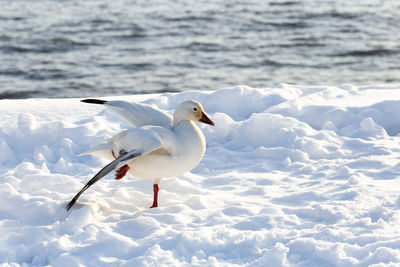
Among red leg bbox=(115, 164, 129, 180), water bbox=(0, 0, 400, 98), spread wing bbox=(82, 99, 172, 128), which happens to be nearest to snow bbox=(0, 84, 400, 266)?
red leg bbox=(115, 164, 129, 180)

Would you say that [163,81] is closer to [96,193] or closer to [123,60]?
[123,60]

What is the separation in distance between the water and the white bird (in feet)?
23.6

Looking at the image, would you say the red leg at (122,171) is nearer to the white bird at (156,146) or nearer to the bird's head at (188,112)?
the white bird at (156,146)

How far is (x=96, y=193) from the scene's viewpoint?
5629mm

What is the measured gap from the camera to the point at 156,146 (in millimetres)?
4828

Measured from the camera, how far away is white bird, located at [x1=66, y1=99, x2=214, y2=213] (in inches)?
191

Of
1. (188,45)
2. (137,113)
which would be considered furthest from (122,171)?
(188,45)

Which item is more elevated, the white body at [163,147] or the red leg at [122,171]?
the white body at [163,147]

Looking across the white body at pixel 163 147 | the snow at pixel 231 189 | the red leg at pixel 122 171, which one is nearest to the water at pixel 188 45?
the snow at pixel 231 189

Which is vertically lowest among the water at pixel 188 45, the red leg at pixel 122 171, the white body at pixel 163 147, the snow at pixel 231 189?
the water at pixel 188 45

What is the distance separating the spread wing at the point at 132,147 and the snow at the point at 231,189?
1.18ft

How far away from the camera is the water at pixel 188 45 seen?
13.2 metres

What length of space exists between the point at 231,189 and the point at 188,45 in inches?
377

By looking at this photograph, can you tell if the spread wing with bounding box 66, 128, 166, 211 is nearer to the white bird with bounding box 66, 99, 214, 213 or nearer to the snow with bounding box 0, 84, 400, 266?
the white bird with bounding box 66, 99, 214, 213
